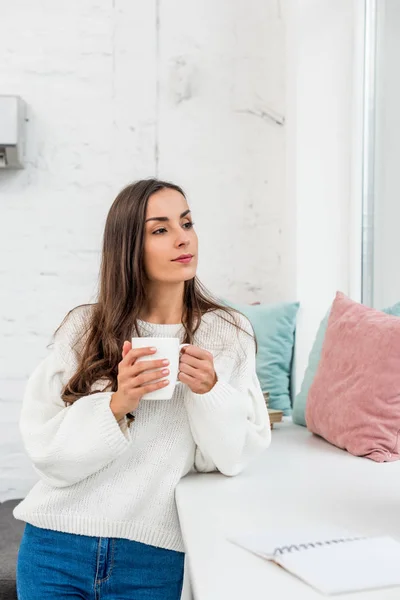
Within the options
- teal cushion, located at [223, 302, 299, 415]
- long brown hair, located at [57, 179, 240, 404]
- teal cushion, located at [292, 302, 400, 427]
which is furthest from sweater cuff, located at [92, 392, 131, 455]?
teal cushion, located at [223, 302, 299, 415]

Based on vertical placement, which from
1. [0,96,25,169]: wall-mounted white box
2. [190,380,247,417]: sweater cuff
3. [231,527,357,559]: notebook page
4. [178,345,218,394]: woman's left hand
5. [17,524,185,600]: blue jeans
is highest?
[0,96,25,169]: wall-mounted white box

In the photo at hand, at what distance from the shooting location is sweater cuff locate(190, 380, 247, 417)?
128 cm

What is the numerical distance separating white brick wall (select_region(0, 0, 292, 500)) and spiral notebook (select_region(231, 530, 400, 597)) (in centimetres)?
162

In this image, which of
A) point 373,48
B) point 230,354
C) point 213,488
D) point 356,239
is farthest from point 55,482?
point 373,48

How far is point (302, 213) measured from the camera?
244cm

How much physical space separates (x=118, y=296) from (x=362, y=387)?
0.55 meters

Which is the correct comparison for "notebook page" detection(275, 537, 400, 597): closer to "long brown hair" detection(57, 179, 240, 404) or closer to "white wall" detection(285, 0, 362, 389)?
"long brown hair" detection(57, 179, 240, 404)

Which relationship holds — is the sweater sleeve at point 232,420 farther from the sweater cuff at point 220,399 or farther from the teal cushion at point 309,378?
the teal cushion at point 309,378

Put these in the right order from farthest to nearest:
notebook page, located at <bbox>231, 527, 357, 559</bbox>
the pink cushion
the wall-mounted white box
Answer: the wall-mounted white box, the pink cushion, notebook page, located at <bbox>231, 527, 357, 559</bbox>

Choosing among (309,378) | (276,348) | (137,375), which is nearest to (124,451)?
(137,375)

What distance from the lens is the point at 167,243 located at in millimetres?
1412

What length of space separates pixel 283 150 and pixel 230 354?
1.38 metres

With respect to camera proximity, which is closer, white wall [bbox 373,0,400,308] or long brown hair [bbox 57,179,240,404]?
long brown hair [bbox 57,179,240,404]

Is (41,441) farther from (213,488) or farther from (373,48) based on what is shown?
(373,48)
